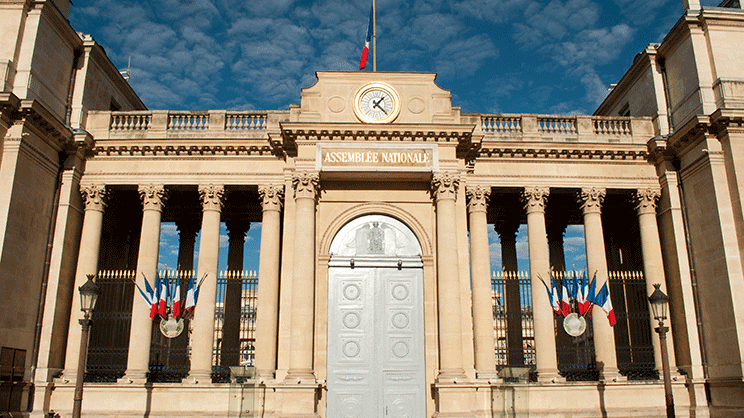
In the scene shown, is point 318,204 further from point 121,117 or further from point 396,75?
point 121,117

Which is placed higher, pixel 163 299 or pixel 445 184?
pixel 445 184

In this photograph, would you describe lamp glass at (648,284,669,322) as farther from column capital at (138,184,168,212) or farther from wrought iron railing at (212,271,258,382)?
column capital at (138,184,168,212)

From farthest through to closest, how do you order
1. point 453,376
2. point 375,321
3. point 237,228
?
1. point 237,228
2. point 375,321
3. point 453,376

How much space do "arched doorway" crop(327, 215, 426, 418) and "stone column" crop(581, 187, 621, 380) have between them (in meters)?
6.07

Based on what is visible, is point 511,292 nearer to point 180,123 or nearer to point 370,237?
point 370,237

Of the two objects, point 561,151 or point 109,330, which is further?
point 109,330

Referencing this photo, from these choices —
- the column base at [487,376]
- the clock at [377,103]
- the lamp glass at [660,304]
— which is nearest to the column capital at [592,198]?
the column base at [487,376]

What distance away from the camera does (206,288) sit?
20891mm

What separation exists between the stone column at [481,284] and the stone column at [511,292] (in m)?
1.39

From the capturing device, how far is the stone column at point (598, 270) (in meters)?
20.7

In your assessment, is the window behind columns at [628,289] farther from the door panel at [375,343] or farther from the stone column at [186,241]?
the stone column at [186,241]

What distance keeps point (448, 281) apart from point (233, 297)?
9.08 m

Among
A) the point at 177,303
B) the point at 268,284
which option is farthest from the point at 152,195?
the point at 268,284

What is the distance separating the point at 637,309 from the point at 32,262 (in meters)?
21.6
